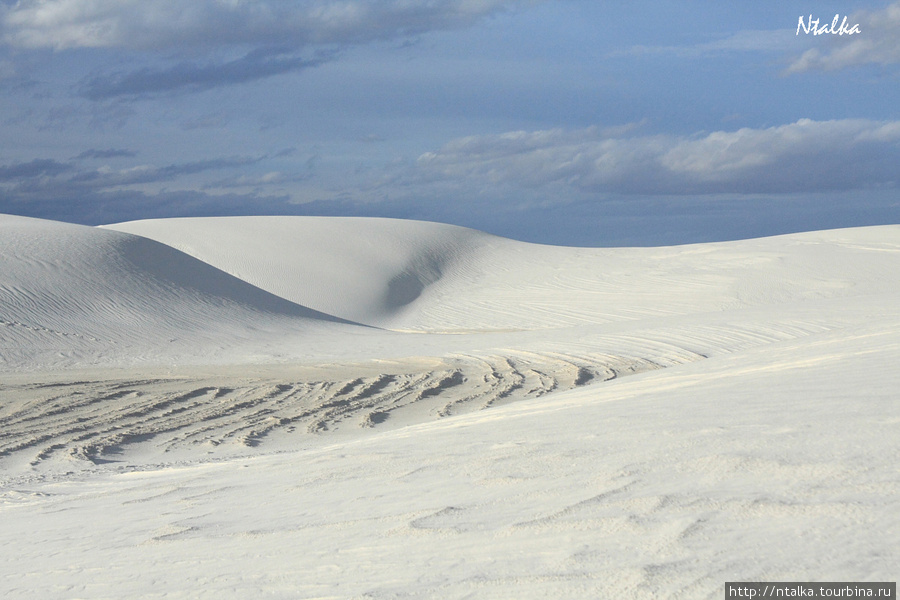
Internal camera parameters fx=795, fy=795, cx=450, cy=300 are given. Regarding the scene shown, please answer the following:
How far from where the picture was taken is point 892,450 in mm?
3121

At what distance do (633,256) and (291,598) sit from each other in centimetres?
3096

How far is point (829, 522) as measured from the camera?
2.48m

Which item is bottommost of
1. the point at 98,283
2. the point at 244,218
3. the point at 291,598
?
the point at 291,598

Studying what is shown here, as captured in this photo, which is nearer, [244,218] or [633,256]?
[633,256]

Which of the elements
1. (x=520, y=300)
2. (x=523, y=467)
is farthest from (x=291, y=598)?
(x=520, y=300)

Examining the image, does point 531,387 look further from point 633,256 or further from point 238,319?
point 633,256

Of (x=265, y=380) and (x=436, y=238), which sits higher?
(x=436, y=238)

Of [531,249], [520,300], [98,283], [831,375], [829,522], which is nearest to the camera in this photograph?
[829,522]

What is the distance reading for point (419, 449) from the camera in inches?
191

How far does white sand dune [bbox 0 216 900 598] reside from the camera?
2.54 metres

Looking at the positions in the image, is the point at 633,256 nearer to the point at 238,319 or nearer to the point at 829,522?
the point at 238,319

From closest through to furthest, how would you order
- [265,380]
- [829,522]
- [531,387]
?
[829,522]
[531,387]
[265,380]

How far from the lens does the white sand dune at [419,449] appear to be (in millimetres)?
2543

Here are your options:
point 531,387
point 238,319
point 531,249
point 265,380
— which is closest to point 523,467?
point 531,387
